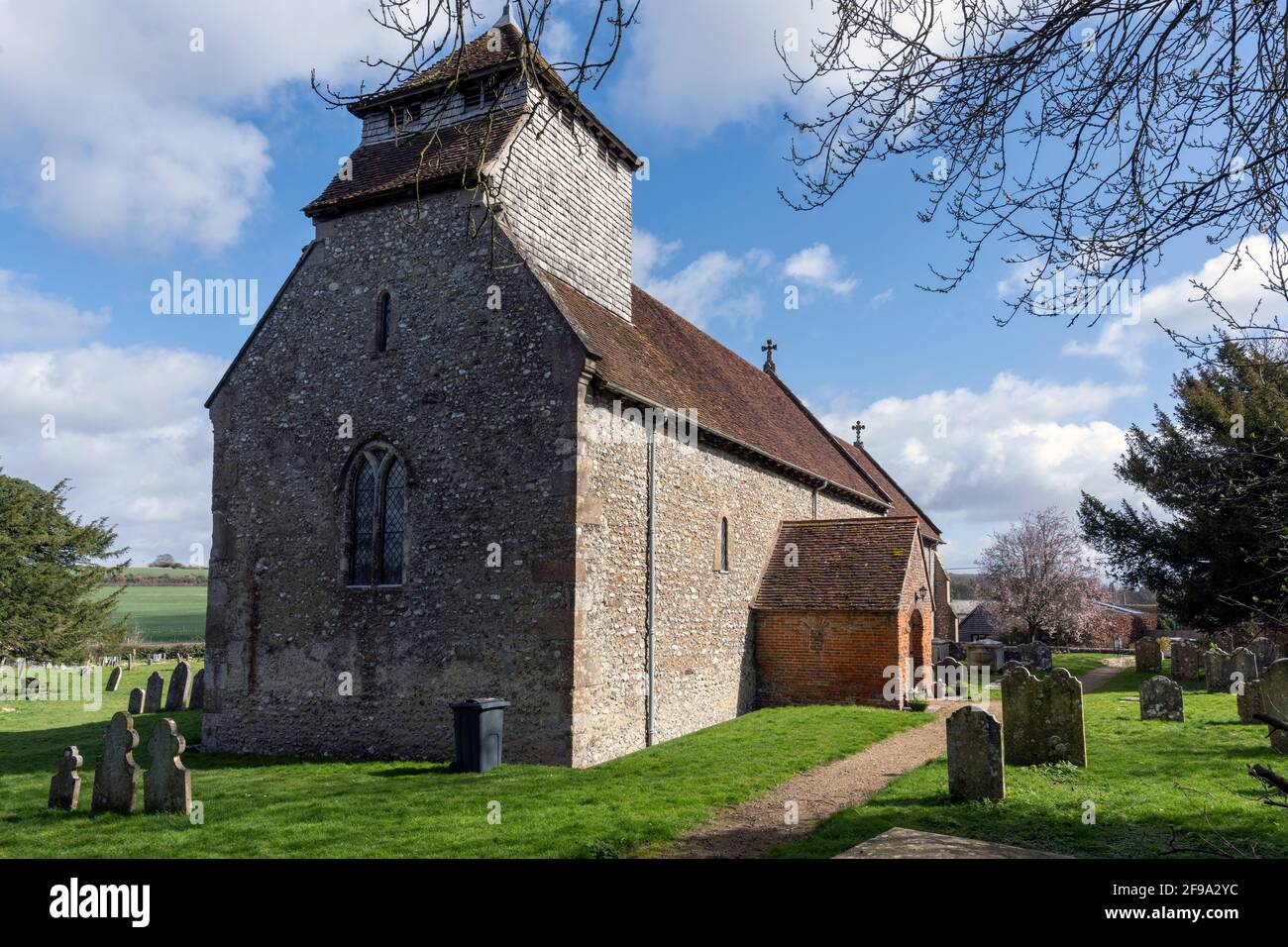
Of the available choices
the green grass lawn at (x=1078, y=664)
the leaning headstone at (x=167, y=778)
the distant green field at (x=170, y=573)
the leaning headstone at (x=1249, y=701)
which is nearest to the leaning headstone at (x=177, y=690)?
the leaning headstone at (x=167, y=778)

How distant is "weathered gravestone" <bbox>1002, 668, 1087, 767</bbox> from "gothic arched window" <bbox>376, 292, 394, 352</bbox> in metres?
11.4

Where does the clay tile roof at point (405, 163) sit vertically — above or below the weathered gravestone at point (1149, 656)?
above

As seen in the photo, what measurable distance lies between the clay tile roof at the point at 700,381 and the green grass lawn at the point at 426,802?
19.4 feet

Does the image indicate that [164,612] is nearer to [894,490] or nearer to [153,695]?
[153,695]

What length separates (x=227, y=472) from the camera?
15406 millimetres

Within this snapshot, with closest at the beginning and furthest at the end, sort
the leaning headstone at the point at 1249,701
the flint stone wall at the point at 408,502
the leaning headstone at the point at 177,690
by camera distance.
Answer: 1. the flint stone wall at the point at 408,502
2. the leaning headstone at the point at 1249,701
3. the leaning headstone at the point at 177,690

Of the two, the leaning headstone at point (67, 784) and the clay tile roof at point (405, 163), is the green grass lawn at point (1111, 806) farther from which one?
the clay tile roof at point (405, 163)

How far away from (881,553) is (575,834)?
40.1 ft

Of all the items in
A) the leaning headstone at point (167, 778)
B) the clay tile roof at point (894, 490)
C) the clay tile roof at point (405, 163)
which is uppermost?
the clay tile roof at point (405, 163)

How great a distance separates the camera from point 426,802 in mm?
9867

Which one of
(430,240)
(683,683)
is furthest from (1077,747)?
(430,240)

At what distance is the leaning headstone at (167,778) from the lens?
32.0 feet

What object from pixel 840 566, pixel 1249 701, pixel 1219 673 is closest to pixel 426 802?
pixel 840 566

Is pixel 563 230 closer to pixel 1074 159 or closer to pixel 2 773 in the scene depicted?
pixel 1074 159
